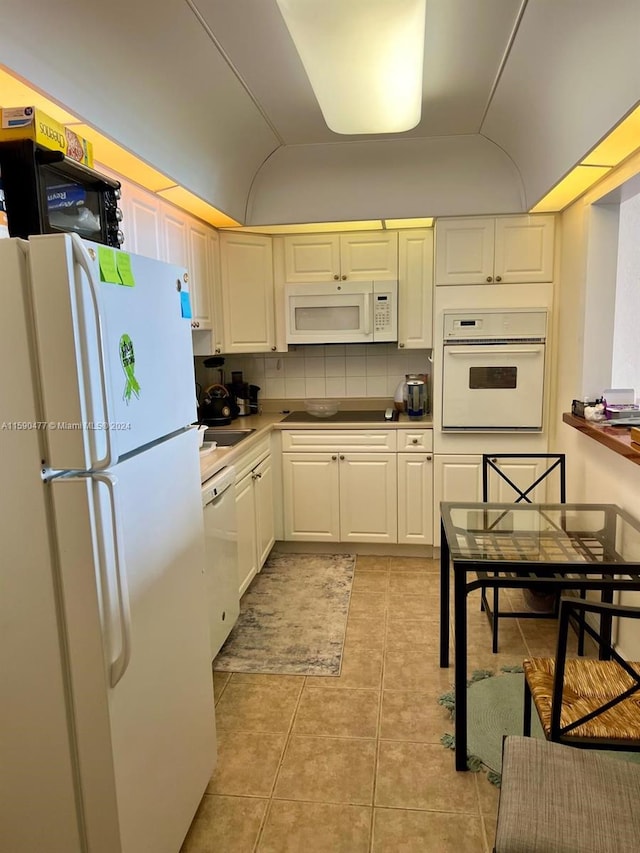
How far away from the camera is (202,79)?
2.44m

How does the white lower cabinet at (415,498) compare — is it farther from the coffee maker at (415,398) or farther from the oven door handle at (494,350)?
the oven door handle at (494,350)

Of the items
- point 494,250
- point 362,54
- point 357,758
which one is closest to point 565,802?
point 357,758

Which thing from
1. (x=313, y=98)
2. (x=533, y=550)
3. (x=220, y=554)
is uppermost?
(x=313, y=98)

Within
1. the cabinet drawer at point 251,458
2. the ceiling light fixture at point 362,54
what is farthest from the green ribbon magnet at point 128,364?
the cabinet drawer at point 251,458

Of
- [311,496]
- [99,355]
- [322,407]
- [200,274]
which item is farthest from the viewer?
[322,407]

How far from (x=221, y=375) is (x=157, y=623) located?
2.99 m

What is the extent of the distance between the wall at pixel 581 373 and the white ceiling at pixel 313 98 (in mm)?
269

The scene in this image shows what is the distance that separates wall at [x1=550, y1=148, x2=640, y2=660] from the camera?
242 centimetres

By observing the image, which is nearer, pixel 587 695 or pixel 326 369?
pixel 587 695

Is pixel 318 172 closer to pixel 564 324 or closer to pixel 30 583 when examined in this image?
pixel 564 324

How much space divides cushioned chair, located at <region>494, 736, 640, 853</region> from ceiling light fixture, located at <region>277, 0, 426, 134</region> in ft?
6.77

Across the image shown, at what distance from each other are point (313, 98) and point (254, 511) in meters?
2.22

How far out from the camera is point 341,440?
3824mm

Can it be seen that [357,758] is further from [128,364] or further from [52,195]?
[52,195]
